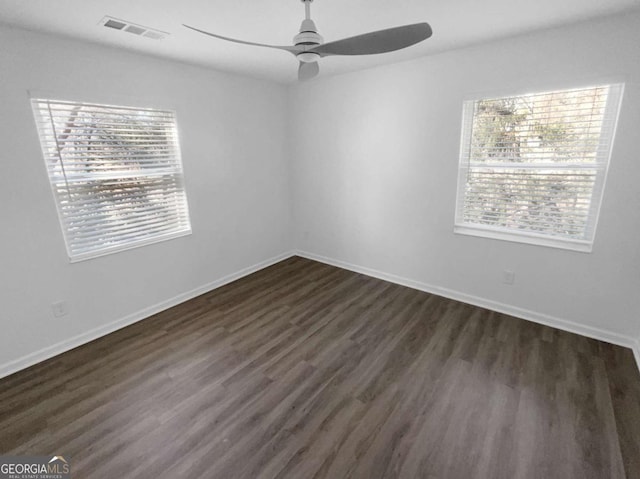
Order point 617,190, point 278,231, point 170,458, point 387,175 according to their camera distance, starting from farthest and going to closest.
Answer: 1. point 278,231
2. point 387,175
3. point 617,190
4. point 170,458

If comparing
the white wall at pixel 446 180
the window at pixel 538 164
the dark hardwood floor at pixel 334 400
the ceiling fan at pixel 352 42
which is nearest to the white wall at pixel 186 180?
the dark hardwood floor at pixel 334 400

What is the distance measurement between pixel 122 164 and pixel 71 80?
2.30 feet

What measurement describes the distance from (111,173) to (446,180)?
3.20m

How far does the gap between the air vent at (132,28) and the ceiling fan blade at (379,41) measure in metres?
1.41

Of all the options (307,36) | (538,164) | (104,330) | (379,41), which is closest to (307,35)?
(307,36)

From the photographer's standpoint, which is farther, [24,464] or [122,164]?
[122,164]

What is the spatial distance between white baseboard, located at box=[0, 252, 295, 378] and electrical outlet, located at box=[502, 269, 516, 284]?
302 cm

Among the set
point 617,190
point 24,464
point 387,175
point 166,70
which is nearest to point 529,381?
point 617,190

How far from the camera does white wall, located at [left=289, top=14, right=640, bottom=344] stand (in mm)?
2303

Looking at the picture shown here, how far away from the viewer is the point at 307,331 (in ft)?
9.18

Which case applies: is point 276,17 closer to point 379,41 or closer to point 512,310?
point 379,41

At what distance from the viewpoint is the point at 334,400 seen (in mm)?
2014

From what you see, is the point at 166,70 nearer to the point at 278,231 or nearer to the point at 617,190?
the point at 278,231
